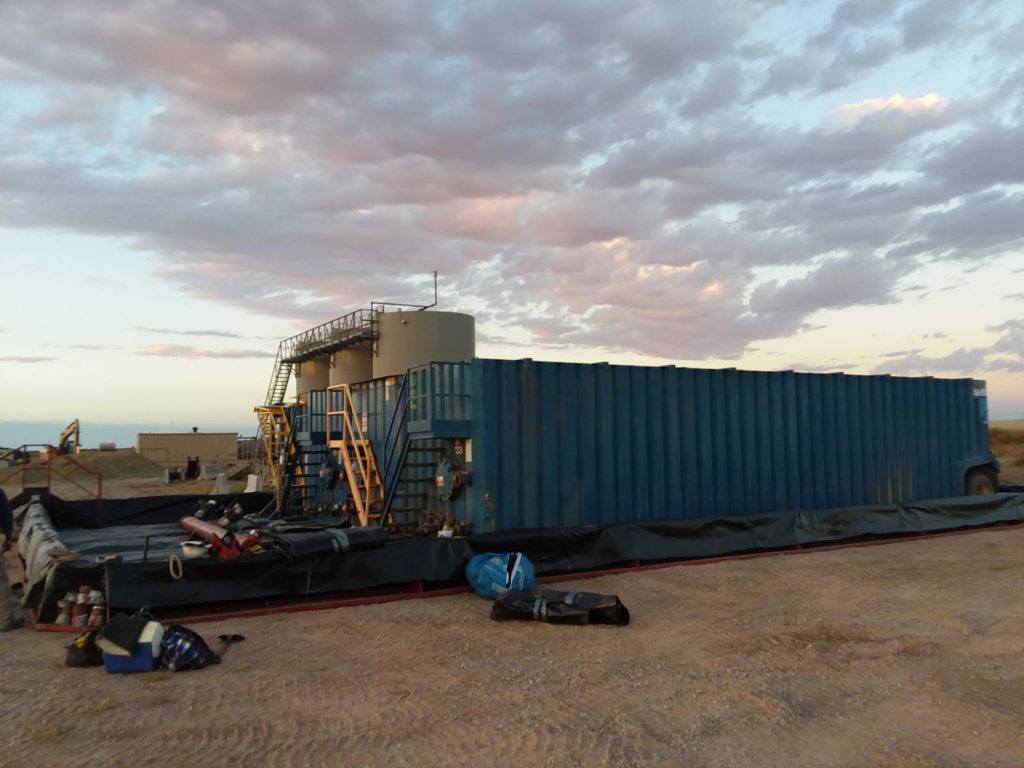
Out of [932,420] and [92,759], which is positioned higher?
[932,420]

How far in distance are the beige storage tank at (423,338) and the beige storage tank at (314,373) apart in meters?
7.21

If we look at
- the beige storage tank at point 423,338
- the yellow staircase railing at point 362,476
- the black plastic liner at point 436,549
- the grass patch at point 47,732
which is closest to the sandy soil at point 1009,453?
the black plastic liner at point 436,549

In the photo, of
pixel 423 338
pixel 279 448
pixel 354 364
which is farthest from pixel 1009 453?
pixel 279 448

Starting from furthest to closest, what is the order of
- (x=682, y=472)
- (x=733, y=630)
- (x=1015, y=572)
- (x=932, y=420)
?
(x=932, y=420) → (x=682, y=472) → (x=1015, y=572) → (x=733, y=630)

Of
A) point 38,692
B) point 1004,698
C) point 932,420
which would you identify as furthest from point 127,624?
point 932,420

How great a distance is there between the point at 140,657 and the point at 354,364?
32740 millimetres

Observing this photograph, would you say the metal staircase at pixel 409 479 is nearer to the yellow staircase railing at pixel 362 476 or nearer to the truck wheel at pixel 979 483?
the yellow staircase railing at pixel 362 476

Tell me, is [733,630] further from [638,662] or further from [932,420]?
[932,420]

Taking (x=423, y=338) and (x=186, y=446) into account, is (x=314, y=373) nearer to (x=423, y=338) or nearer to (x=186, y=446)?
(x=423, y=338)

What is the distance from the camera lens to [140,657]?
7.27m

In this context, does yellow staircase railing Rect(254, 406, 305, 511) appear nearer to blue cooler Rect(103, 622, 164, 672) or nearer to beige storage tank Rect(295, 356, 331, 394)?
blue cooler Rect(103, 622, 164, 672)

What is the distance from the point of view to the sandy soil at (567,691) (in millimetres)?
5453

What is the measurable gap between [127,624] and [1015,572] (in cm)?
1232

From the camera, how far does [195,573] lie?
9.54 meters
